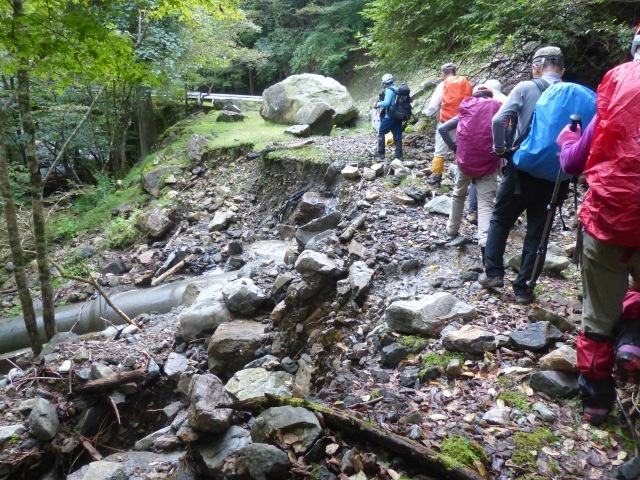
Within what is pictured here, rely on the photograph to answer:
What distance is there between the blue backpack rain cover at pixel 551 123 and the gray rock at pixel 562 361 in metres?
1.44

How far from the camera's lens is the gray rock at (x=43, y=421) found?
15.9 ft

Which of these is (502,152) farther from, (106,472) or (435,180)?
(106,472)

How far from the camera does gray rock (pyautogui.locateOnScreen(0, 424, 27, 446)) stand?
15.6 feet

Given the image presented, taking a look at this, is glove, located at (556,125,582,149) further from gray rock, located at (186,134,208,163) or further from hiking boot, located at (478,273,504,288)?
gray rock, located at (186,134,208,163)

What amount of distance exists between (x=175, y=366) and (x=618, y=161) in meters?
5.43

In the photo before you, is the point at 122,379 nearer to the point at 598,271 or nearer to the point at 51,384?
the point at 51,384

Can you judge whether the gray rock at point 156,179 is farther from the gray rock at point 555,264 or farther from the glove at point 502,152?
the gray rock at point 555,264

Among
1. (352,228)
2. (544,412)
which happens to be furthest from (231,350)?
(544,412)

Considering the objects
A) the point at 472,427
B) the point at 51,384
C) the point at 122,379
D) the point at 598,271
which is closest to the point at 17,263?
the point at 51,384

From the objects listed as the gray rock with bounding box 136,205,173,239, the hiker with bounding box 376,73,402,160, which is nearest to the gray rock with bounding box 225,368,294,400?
the hiker with bounding box 376,73,402,160

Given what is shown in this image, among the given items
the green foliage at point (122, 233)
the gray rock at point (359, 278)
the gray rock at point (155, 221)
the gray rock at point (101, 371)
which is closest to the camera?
the gray rock at point (359, 278)

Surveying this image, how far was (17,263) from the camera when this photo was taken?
6340 millimetres

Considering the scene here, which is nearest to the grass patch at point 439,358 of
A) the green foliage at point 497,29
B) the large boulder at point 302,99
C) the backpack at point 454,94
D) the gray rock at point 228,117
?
the backpack at point 454,94

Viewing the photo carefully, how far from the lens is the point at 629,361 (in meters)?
2.35
